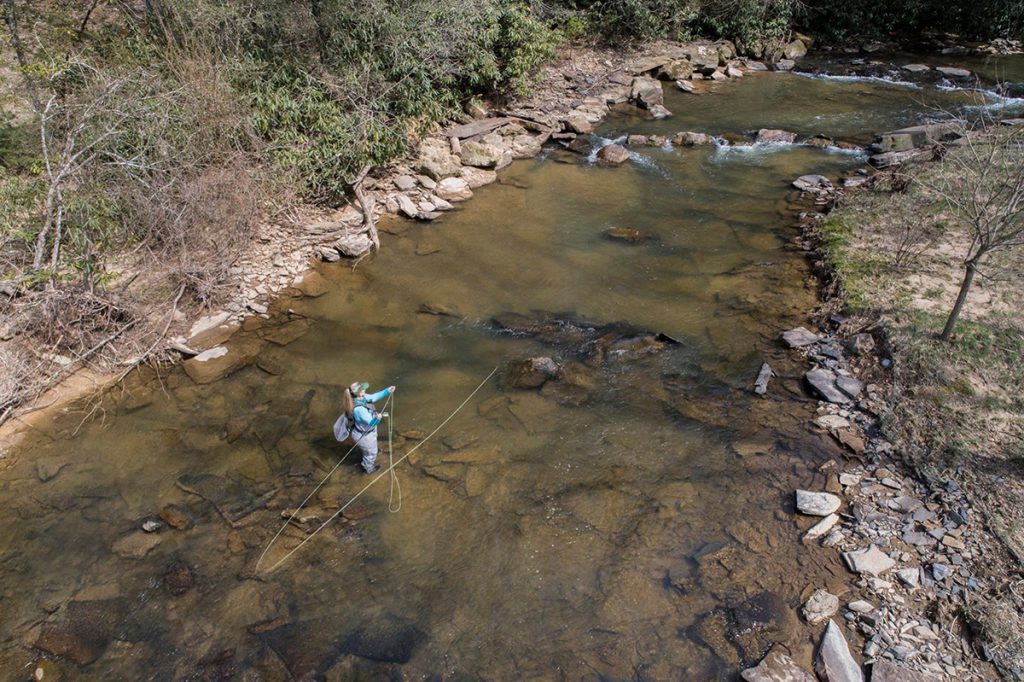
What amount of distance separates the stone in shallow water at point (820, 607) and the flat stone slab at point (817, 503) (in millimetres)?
1076

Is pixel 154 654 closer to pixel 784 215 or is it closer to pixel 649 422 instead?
pixel 649 422

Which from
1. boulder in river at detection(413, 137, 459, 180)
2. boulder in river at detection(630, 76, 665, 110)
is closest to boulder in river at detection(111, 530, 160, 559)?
boulder in river at detection(413, 137, 459, 180)

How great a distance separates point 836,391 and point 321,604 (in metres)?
7.41

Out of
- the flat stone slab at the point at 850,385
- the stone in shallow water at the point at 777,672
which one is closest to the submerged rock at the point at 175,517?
the stone in shallow water at the point at 777,672

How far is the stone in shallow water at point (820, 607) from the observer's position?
6.20 meters

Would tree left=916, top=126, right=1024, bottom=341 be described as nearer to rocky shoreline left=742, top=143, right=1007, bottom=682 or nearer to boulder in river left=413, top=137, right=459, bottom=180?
rocky shoreline left=742, top=143, right=1007, bottom=682

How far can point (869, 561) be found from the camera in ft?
21.6

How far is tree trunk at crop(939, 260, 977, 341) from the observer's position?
835 centimetres

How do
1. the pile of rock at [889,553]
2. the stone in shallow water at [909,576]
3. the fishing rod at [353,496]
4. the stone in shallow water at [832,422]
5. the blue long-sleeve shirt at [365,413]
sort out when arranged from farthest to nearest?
1. the stone in shallow water at [832,422]
2. the blue long-sleeve shirt at [365,413]
3. the fishing rod at [353,496]
4. the stone in shallow water at [909,576]
5. the pile of rock at [889,553]

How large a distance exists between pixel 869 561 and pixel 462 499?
471 cm

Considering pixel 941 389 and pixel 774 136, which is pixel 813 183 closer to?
pixel 774 136

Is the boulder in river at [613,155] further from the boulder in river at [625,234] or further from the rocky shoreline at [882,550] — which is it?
the rocky shoreline at [882,550]

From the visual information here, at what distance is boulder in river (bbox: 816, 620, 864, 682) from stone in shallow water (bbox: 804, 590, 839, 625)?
15 cm

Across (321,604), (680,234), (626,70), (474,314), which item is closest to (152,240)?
(474,314)
